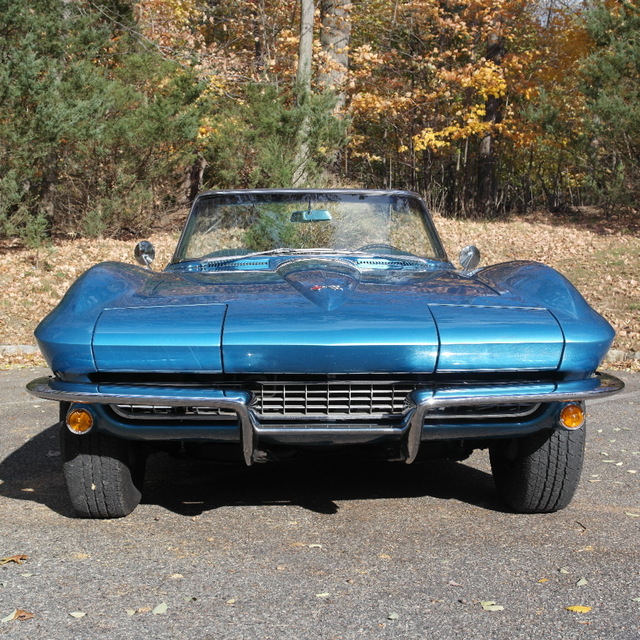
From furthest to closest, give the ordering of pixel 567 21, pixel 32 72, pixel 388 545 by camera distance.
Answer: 1. pixel 567 21
2. pixel 32 72
3. pixel 388 545

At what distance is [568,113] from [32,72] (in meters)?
13.1

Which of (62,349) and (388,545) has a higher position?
(62,349)

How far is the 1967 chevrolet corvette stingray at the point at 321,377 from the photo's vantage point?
3.23m

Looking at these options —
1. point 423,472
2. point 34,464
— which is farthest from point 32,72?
point 423,472

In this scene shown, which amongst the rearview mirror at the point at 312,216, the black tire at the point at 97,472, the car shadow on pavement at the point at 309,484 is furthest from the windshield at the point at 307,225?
the black tire at the point at 97,472

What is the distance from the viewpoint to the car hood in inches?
127

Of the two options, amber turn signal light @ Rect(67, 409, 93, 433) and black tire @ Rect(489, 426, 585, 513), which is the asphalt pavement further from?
amber turn signal light @ Rect(67, 409, 93, 433)

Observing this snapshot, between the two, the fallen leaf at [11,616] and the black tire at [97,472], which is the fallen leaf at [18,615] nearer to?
the fallen leaf at [11,616]

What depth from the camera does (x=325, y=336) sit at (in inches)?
127

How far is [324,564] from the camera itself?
321 cm

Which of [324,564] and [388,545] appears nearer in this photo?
[324,564]

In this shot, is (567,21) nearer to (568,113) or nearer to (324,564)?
(568,113)

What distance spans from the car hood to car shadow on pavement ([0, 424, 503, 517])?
2.42 ft

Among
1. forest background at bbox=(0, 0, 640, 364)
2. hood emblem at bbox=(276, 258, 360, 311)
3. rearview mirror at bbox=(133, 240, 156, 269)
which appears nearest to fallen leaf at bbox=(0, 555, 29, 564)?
hood emblem at bbox=(276, 258, 360, 311)
